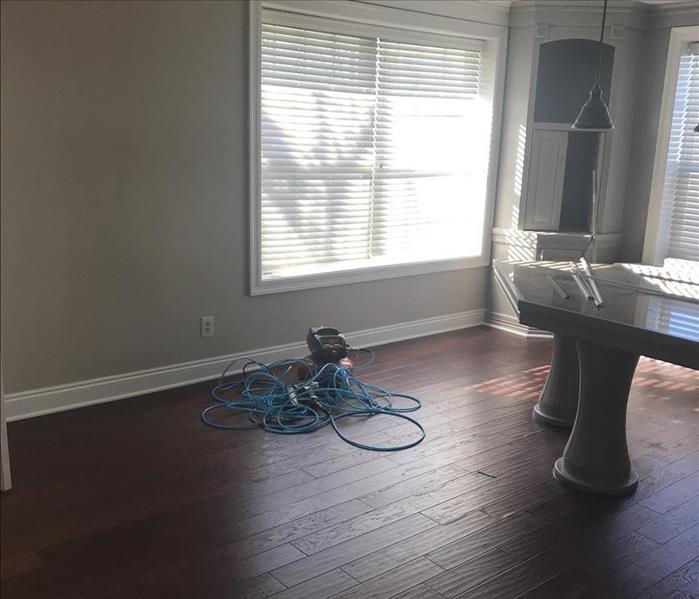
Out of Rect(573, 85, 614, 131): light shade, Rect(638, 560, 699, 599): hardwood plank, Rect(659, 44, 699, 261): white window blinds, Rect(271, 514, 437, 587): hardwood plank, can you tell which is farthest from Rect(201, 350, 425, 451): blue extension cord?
Rect(659, 44, 699, 261): white window blinds

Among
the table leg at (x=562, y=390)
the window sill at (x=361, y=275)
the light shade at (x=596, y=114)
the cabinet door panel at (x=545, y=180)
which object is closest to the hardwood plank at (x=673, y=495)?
the table leg at (x=562, y=390)

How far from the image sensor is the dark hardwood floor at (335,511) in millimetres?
2441

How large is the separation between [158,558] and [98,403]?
1520 millimetres

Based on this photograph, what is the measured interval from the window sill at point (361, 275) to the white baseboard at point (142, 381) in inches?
14.3

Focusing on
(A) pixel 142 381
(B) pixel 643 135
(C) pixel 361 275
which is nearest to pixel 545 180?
(B) pixel 643 135

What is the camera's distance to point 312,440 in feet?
11.6

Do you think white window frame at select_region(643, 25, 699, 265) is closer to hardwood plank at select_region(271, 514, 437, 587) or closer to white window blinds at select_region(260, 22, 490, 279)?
white window blinds at select_region(260, 22, 490, 279)

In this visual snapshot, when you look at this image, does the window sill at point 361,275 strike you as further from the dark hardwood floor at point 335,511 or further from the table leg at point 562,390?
the table leg at point 562,390

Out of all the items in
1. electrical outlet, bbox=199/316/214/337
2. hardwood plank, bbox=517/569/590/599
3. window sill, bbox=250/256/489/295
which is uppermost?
window sill, bbox=250/256/489/295

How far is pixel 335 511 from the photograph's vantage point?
113 inches

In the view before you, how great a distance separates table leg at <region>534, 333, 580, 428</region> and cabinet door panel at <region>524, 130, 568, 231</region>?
1.86m

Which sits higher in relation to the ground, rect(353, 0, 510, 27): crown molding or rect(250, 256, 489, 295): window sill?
rect(353, 0, 510, 27): crown molding

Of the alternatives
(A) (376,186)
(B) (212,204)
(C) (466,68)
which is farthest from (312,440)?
(C) (466,68)

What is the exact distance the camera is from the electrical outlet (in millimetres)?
4195
